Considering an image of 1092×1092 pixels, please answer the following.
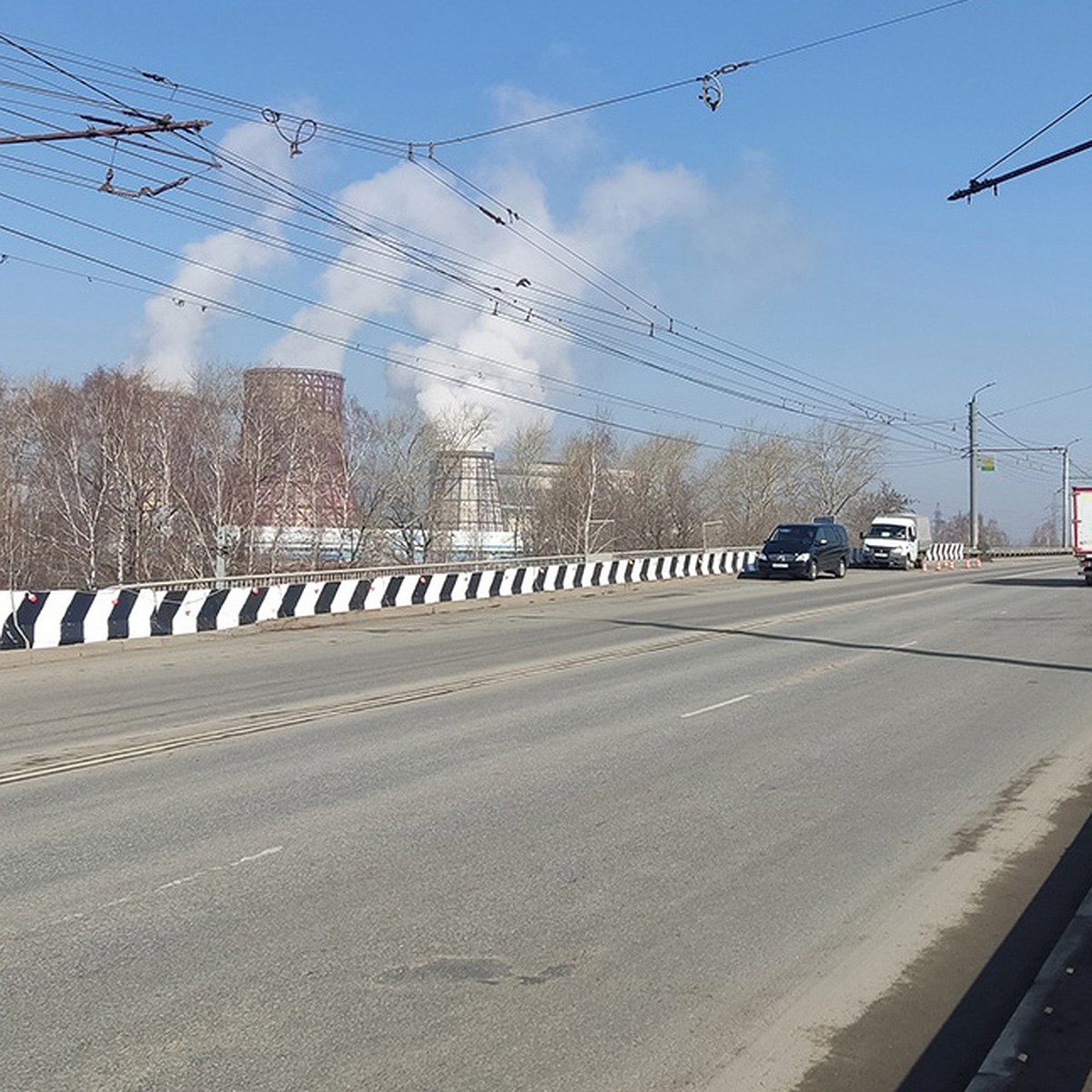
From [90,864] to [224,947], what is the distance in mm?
1741

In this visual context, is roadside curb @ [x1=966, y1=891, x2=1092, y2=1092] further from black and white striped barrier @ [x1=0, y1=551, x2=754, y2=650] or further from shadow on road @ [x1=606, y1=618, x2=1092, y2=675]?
black and white striped barrier @ [x1=0, y1=551, x2=754, y2=650]

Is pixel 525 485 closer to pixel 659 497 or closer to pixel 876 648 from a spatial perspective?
pixel 659 497

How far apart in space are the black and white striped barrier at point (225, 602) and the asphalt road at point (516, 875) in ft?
17.0

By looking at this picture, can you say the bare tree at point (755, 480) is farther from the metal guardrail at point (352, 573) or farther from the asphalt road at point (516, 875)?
the asphalt road at point (516, 875)

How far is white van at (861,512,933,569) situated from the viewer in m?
56.3

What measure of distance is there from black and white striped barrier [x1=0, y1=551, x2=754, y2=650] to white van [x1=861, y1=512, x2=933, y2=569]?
69.9 ft

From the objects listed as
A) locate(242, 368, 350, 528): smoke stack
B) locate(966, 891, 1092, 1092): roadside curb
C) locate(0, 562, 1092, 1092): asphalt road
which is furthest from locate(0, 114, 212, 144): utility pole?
locate(242, 368, 350, 528): smoke stack

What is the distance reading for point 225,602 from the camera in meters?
24.4

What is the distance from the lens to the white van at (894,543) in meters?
56.3

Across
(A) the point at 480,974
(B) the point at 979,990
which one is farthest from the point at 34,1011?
(B) the point at 979,990

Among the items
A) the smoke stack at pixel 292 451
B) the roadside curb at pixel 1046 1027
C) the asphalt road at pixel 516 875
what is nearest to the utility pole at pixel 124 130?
the asphalt road at pixel 516 875

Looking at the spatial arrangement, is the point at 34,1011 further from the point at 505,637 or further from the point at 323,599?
the point at 323,599

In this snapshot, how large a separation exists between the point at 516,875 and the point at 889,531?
52.8m

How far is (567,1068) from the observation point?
4.32 meters
